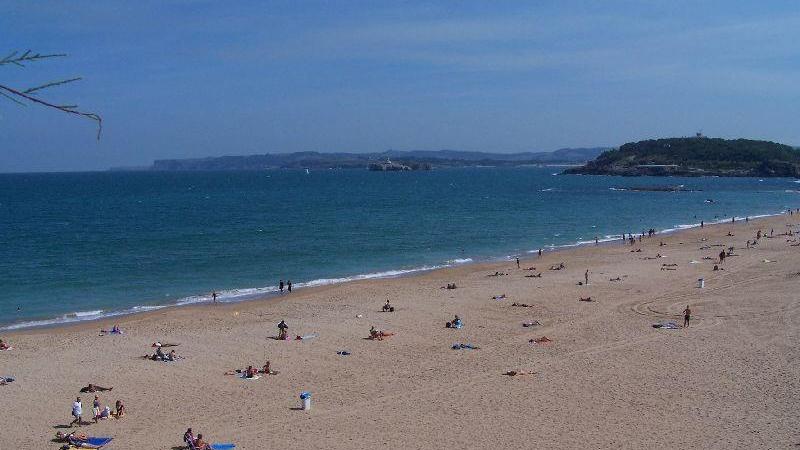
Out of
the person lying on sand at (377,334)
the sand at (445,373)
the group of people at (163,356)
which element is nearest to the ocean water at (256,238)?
the sand at (445,373)

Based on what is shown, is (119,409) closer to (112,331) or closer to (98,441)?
(98,441)

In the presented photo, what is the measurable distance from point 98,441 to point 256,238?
37.8 metres

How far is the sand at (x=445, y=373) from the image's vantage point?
1498 centimetres

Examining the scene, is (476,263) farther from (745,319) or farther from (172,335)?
(172,335)

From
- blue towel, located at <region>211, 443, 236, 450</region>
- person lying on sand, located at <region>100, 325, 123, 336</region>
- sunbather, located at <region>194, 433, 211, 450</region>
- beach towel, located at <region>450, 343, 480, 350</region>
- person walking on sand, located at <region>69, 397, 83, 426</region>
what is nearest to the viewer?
sunbather, located at <region>194, 433, 211, 450</region>

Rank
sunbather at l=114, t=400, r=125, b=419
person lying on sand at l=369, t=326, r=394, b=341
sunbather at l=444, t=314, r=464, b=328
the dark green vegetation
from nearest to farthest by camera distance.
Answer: sunbather at l=114, t=400, r=125, b=419 → person lying on sand at l=369, t=326, r=394, b=341 → sunbather at l=444, t=314, r=464, b=328 → the dark green vegetation

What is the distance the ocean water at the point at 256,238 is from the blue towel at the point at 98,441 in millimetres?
14505

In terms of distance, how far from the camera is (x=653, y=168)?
16450 cm

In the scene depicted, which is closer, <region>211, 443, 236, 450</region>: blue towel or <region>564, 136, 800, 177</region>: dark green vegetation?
<region>211, 443, 236, 450</region>: blue towel

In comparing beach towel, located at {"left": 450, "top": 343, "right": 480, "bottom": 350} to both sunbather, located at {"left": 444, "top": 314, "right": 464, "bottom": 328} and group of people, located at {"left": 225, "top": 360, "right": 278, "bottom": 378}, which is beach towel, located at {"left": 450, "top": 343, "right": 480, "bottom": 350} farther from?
group of people, located at {"left": 225, "top": 360, "right": 278, "bottom": 378}

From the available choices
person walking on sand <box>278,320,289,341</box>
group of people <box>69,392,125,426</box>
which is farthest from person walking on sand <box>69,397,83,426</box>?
person walking on sand <box>278,320,289,341</box>

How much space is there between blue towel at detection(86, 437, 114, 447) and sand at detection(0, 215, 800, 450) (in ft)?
0.95

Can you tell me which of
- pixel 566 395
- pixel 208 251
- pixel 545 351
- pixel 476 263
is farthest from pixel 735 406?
pixel 208 251

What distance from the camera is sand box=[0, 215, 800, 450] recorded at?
15.0m
